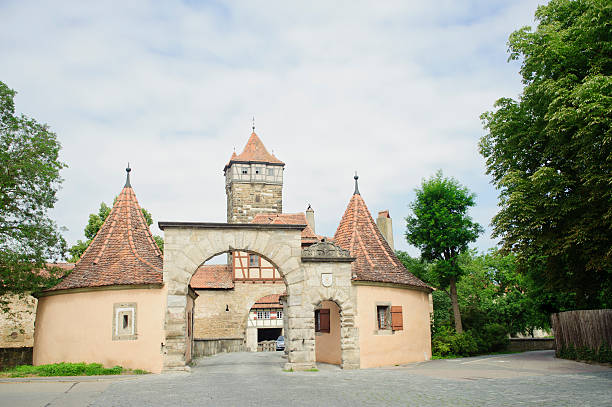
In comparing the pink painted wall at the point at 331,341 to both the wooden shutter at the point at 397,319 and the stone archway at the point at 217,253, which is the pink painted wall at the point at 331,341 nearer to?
the wooden shutter at the point at 397,319

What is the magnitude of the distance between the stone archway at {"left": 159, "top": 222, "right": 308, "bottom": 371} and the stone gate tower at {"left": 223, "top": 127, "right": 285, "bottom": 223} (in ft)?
113

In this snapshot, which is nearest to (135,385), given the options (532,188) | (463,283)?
(532,188)

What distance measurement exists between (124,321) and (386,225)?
73.1 feet

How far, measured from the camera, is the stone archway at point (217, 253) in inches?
650

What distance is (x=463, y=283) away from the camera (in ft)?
133

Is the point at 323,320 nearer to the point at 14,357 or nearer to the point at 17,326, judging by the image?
the point at 14,357

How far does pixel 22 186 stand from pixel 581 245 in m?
18.7

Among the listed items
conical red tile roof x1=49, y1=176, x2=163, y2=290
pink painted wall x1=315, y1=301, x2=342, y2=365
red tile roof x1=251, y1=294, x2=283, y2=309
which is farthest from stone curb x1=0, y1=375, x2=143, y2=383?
red tile roof x1=251, y1=294, x2=283, y2=309

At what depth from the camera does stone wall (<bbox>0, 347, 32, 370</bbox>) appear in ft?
61.0

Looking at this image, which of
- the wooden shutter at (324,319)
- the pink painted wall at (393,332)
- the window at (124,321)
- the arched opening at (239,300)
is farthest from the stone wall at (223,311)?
the window at (124,321)

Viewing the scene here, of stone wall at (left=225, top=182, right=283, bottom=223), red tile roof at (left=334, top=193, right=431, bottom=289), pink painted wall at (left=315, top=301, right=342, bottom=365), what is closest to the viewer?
red tile roof at (left=334, top=193, right=431, bottom=289)

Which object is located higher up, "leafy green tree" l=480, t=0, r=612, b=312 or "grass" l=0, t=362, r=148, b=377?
"leafy green tree" l=480, t=0, r=612, b=312

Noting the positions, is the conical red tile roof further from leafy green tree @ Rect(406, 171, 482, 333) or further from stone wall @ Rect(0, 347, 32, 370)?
leafy green tree @ Rect(406, 171, 482, 333)

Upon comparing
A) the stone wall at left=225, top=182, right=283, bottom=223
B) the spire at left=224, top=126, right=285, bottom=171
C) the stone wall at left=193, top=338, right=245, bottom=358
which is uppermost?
the spire at left=224, top=126, right=285, bottom=171
